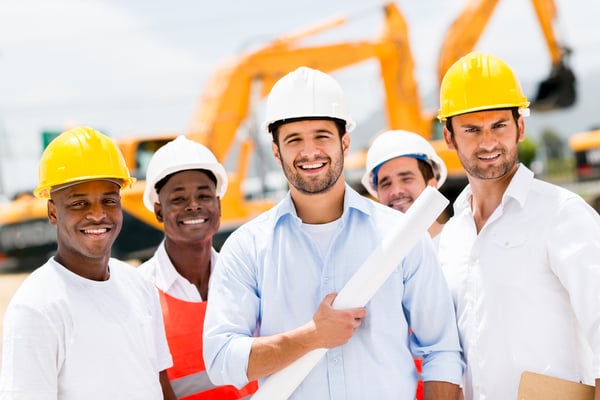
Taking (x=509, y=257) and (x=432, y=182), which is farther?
(x=432, y=182)

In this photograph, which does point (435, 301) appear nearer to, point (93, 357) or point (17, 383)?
point (93, 357)

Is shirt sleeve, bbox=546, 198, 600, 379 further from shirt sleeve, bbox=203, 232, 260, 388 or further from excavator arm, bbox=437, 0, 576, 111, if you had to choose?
excavator arm, bbox=437, 0, 576, 111

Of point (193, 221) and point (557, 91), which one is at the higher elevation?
point (557, 91)

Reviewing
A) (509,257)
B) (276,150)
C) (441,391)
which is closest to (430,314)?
(441,391)

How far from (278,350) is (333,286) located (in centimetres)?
33

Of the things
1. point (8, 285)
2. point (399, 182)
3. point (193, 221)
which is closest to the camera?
point (193, 221)

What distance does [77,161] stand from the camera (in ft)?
8.21

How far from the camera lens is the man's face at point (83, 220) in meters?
2.50

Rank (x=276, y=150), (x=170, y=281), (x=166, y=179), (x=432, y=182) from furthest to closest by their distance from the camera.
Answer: (x=432, y=182) → (x=166, y=179) → (x=170, y=281) → (x=276, y=150)

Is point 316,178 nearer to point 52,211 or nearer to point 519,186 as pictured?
point 519,186

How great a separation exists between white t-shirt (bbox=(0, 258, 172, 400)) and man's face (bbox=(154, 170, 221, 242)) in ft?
2.27

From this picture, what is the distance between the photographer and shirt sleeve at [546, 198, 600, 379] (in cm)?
217

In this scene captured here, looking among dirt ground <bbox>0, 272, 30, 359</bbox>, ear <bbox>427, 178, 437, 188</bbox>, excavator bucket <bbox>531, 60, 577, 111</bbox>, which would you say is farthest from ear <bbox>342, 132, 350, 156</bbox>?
excavator bucket <bbox>531, 60, 577, 111</bbox>

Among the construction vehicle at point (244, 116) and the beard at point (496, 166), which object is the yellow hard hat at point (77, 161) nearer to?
the beard at point (496, 166)
